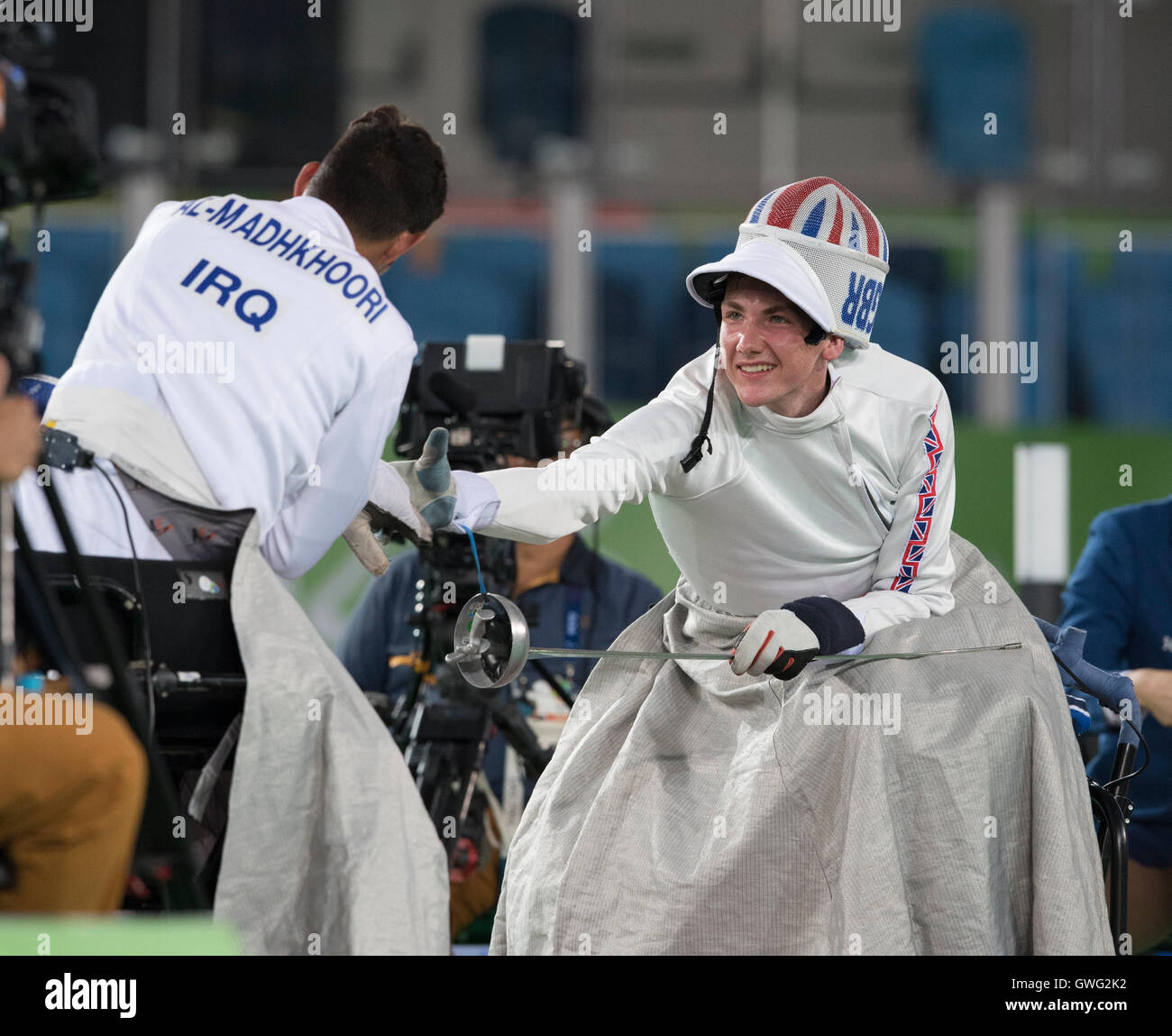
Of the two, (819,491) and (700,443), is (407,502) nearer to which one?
(700,443)

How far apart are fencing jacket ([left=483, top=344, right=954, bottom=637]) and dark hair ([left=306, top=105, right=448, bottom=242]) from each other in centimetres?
51

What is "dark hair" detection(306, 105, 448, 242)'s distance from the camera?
100 inches

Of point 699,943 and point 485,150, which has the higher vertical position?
point 485,150

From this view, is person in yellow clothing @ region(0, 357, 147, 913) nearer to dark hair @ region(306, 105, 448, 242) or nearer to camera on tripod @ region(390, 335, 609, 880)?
dark hair @ region(306, 105, 448, 242)

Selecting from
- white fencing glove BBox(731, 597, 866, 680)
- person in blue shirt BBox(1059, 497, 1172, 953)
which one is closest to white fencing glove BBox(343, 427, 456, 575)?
white fencing glove BBox(731, 597, 866, 680)

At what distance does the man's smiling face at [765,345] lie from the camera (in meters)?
2.34

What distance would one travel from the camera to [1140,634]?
3.34 m

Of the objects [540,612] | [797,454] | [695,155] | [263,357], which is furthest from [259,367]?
[695,155]

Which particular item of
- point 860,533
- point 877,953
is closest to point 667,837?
point 877,953

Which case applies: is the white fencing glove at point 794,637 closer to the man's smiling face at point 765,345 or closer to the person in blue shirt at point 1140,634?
the man's smiling face at point 765,345

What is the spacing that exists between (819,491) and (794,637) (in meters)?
0.31

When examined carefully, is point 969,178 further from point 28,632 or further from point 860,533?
point 28,632

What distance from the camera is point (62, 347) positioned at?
506cm
